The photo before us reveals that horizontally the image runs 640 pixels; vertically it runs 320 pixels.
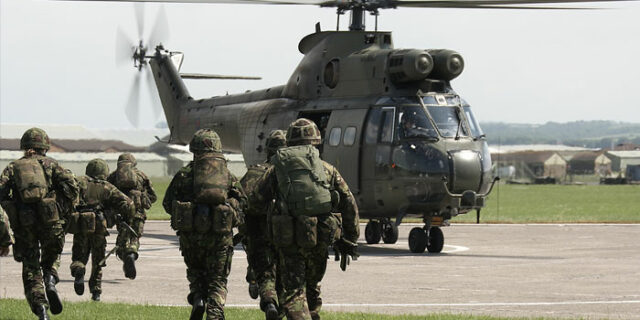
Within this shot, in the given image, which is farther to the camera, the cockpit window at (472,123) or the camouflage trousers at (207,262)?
the cockpit window at (472,123)

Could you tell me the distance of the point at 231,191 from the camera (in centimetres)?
1090

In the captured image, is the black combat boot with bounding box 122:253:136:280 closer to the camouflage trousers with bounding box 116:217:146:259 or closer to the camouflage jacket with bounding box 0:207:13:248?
the camouflage trousers with bounding box 116:217:146:259

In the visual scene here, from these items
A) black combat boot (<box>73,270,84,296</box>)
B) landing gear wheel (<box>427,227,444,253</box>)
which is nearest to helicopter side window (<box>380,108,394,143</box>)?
landing gear wheel (<box>427,227,444,253</box>)

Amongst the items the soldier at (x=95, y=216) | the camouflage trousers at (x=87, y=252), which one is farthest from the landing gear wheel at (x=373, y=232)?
the camouflage trousers at (x=87, y=252)


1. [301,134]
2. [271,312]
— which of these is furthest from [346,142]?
[301,134]

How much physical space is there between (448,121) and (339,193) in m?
9.93

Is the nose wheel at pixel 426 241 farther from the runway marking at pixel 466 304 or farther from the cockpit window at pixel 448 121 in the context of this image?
the runway marking at pixel 466 304

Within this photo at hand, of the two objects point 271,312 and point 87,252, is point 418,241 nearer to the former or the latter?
point 87,252

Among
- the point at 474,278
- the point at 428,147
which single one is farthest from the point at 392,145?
the point at 474,278

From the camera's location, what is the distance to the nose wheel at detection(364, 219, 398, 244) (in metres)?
22.9

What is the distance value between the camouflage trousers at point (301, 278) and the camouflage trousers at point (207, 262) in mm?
572

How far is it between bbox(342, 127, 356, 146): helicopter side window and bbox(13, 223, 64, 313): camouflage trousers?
382 inches

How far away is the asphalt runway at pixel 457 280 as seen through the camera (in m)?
13.0

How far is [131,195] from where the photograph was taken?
15.9 meters
